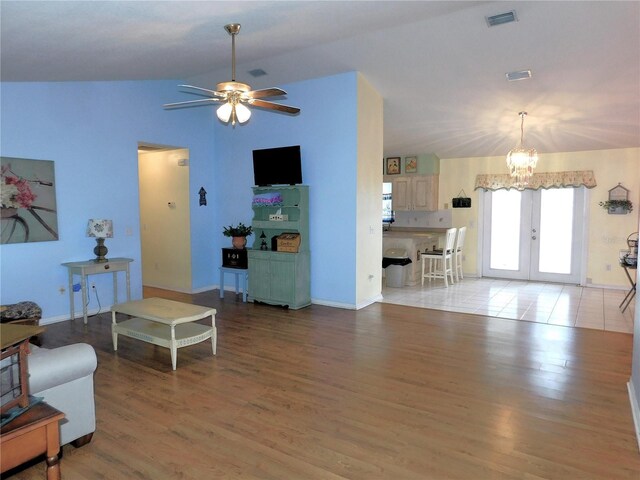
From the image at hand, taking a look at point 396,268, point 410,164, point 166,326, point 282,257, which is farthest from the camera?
point 410,164

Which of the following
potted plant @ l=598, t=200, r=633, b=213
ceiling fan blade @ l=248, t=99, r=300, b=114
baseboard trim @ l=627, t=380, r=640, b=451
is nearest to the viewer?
baseboard trim @ l=627, t=380, r=640, b=451

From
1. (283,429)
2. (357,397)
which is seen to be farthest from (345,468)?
(357,397)

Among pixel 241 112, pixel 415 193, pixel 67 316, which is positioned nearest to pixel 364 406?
pixel 241 112

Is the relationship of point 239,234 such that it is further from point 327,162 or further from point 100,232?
point 100,232

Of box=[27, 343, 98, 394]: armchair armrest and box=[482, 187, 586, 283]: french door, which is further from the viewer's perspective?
→ box=[482, 187, 586, 283]: french door

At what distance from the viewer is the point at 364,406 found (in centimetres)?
294

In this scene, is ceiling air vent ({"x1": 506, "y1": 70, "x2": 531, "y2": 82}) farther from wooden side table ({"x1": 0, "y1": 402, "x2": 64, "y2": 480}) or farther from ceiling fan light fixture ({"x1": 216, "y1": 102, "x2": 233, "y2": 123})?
wooden side table ({"x1": 0, "y1": 402, "x2": 64, "y2": 480})

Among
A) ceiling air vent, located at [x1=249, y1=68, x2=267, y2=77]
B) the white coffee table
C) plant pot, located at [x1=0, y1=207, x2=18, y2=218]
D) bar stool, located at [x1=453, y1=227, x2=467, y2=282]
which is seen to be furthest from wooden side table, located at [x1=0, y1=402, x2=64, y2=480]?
bar stool, located at [x1=453, y1=227, x2=467, y2=282]

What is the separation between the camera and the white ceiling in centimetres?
325

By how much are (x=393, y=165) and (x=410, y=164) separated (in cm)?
38

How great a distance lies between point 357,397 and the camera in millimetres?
3084

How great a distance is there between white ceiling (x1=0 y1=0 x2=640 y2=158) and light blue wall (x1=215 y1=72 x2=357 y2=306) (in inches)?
7.8

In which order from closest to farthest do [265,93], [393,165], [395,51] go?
[265,93] → [395,51] → [393,165]

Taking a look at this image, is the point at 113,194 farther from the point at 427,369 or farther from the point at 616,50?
the point at 616,50
